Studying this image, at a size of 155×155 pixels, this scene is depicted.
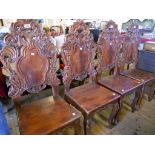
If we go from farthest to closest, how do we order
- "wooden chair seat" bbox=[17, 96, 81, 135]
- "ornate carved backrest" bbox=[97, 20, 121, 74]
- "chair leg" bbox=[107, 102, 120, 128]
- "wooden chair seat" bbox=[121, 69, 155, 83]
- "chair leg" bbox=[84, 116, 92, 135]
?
"wooden chair seat" bbox=[121, 69, 155, 83] < "ornate carved backrest" bbox=[97, 20, 121, 74] < "chair leg" bbox=[107, 102, 120, 128] < "chair leg" bbox=[84, 116, 92, 135] < "wooden chair seat" bbox=[17, 96, 81, 135]

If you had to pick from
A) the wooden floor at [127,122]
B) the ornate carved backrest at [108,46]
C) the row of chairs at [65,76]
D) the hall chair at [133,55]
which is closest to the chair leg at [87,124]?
the row of chairs at [65,76]

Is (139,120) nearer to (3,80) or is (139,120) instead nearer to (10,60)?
(10,60)

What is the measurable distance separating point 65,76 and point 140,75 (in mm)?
1110

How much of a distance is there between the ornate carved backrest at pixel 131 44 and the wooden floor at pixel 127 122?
2.23ft

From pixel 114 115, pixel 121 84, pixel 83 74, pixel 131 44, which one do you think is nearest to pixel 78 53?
pixel 83 74

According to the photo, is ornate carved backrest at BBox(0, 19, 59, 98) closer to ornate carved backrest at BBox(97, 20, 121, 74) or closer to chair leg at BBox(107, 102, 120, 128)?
ornate carved backrest at BBox(97, 20, 121, 74)

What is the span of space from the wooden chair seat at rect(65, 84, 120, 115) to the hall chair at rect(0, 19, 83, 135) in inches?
4.4

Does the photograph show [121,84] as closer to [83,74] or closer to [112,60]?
[112,60]

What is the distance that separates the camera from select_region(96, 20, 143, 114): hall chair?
1.69 meters

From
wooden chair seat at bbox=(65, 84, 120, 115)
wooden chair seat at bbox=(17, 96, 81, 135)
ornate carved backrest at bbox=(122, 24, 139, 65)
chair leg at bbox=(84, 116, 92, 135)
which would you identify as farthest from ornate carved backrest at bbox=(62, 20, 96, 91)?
ornate carved backrest at bbox=(122, 24, 139, 65)

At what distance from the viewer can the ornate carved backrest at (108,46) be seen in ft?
5.57

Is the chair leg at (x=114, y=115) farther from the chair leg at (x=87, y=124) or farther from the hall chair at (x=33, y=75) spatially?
the hall chair at (x=33, y=75)

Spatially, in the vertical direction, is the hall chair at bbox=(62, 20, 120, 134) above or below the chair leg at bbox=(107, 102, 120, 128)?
above
